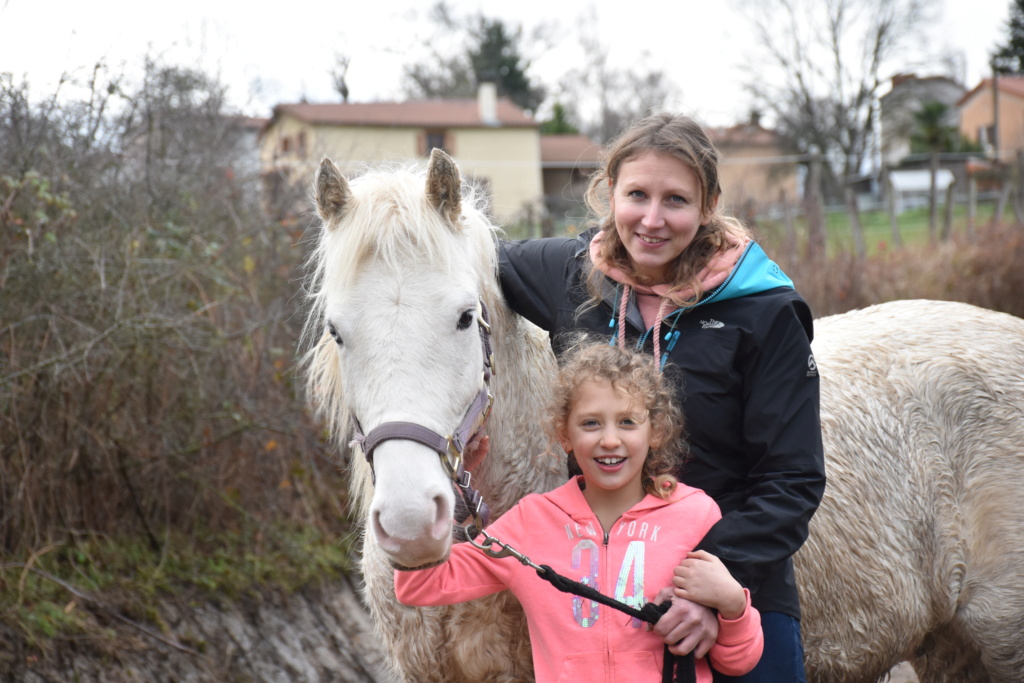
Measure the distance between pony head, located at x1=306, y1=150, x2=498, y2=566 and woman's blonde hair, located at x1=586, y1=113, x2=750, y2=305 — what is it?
0.40m

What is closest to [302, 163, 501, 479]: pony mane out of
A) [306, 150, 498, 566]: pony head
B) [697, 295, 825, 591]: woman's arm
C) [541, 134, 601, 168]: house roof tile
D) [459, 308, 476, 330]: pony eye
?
[306, 150, 498, 566]: pony head

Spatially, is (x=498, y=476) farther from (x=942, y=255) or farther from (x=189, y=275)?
(x=942, y=255)

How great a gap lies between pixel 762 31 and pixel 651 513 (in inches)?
1237

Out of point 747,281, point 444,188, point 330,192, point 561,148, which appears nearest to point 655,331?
point 747,281

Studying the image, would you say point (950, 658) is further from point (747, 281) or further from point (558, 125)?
point (558, 125)

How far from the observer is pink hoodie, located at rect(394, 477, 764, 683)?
1.87 metres

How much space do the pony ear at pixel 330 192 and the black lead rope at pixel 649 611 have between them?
3.69 feet

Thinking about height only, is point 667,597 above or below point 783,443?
below

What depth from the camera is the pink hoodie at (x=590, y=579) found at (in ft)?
6.15

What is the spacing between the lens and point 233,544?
4.93 m

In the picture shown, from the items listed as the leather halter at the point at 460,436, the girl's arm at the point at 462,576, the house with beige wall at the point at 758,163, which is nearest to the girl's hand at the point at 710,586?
the girl's arm at the point at 462,576

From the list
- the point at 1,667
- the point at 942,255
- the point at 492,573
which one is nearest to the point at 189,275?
the point at 1,667

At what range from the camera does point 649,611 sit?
1.83 m

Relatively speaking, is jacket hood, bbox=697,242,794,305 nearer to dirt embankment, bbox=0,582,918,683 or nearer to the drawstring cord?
the drawstring cord
